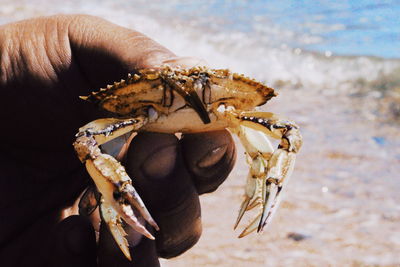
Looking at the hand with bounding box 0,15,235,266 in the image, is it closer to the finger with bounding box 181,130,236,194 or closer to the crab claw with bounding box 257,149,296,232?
the finger with bounding box 181,130,236,194

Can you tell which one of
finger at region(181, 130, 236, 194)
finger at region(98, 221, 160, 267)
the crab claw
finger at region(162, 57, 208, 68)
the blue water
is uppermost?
finger at region(162, 57, 208, 68)

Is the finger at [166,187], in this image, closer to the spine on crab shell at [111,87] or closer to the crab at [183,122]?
the crab at [183,122]

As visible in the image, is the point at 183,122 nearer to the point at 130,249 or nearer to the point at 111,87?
the point at 111,87

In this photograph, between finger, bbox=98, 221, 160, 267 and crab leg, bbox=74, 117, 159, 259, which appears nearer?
crab leg, bbox=74, 117, 159, 259

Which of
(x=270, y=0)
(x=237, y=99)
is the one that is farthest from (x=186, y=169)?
(x=270, y=0)

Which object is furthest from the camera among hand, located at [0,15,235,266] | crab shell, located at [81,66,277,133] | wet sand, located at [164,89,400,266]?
wet sand, located at [164,89,400,266]

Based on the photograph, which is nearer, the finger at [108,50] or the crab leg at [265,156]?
the crab leg at [265,156]

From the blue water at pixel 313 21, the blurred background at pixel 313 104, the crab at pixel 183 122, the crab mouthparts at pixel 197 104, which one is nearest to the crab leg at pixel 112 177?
the crab at pixel 183 122

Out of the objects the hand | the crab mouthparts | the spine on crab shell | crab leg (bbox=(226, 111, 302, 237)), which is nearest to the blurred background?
the hand
